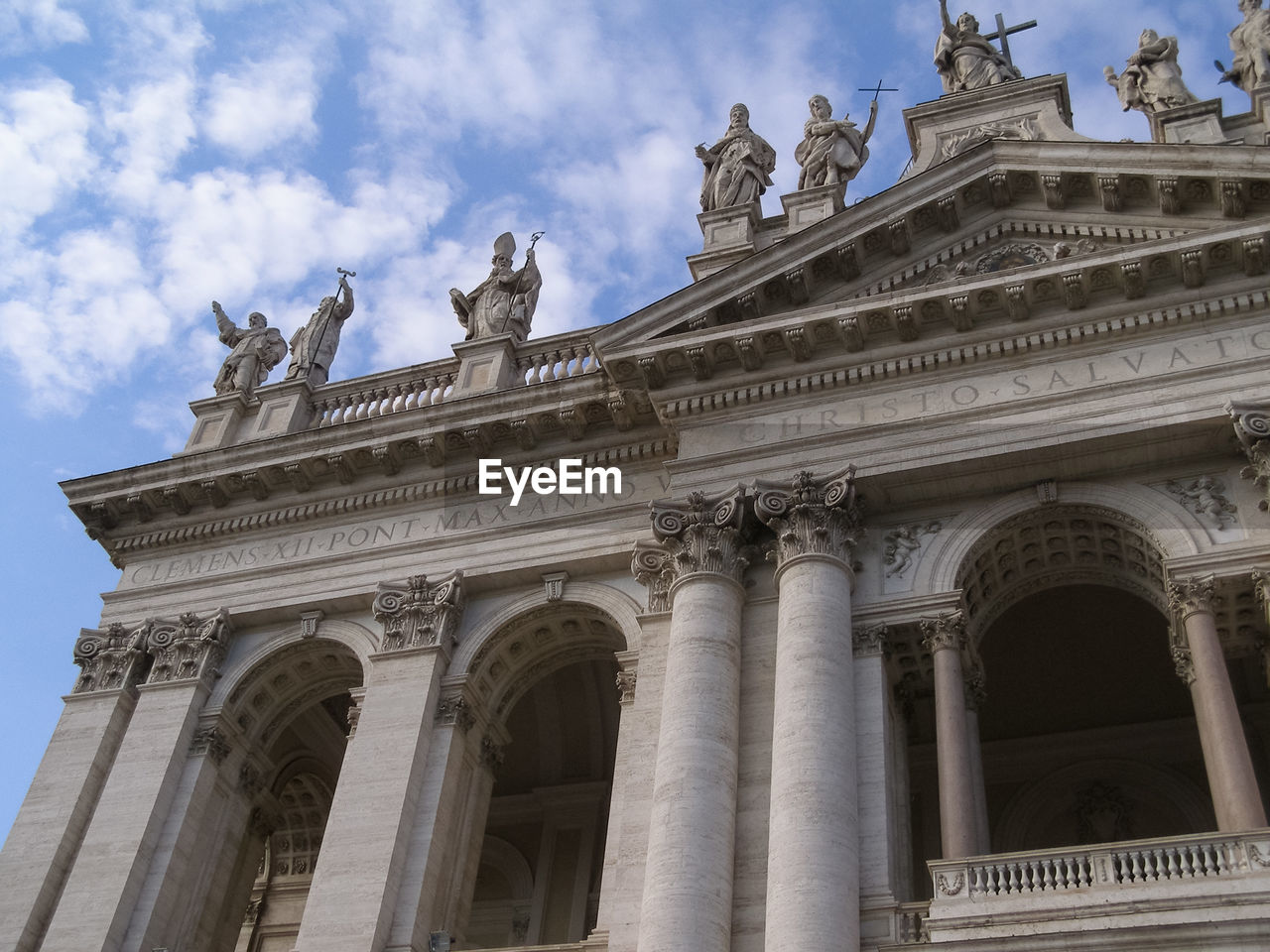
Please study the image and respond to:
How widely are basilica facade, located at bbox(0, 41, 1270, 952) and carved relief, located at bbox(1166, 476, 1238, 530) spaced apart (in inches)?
2.0

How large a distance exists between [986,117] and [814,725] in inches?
443

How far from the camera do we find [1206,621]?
16.5 m

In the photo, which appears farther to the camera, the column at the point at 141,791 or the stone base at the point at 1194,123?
the stone base at the point at 1194,123

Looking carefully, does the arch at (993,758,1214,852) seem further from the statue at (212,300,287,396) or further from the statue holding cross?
the statue at (212,300,287,396)

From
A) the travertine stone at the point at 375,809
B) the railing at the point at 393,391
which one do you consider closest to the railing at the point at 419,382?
the railing at the point at 393,391

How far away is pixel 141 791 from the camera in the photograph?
20.3 metres

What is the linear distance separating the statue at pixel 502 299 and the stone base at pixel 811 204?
184 inches

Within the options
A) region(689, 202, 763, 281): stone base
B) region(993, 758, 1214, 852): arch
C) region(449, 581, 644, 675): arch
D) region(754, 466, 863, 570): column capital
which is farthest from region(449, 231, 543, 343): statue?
region(993, 758, 1214, 852): arch

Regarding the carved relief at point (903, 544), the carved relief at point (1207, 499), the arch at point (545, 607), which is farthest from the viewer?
the arch at point (545, 607)

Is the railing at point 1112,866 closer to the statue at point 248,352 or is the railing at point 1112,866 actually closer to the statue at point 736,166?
the statue at point 736,166

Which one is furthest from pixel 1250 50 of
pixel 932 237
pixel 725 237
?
pixel 725 237

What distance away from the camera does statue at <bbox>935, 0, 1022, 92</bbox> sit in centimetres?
2442

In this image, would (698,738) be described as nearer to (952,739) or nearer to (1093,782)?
(952,739)

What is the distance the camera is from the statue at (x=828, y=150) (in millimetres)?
23469
